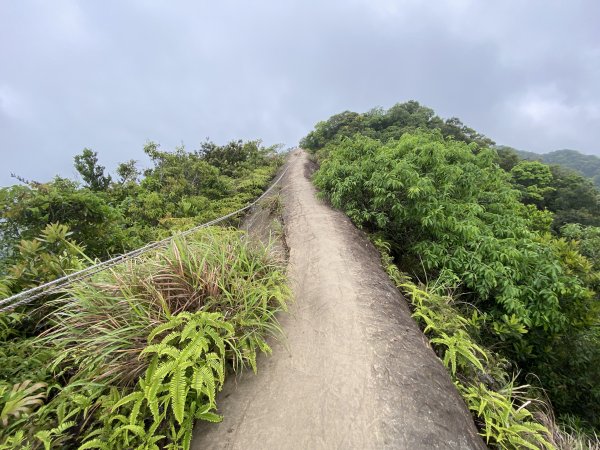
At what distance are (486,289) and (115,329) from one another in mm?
5248

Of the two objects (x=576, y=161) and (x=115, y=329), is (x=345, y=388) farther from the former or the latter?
(x=576, y=161)

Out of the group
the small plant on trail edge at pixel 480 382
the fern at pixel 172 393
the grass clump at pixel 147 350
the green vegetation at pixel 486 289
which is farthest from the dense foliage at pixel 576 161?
the fern at pixel 172 393

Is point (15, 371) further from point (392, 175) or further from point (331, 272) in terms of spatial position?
point (392, 175)

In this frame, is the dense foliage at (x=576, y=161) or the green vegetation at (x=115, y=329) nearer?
the green vegetation at (x=115, y=329)

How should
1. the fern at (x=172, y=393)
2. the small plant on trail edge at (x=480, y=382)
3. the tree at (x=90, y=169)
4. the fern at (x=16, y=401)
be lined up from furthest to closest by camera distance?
the tree at (x=90, y=169) < the small plant on trail edge at (x=480, y=382) < the fern at (x=172, y=393) < the fern at (x=16, y=401)

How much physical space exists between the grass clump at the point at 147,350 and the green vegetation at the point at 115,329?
1 cm

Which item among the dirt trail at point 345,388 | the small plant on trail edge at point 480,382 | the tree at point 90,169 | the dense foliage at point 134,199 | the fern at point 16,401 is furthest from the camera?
the tree at point 90,169

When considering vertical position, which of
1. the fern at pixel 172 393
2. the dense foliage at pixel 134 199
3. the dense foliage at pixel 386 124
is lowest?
the fern at pixel 172 393

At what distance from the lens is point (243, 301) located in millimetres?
2975

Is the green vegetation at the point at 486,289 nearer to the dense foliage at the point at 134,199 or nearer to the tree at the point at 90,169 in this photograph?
the dense foliage at the point at 134,199

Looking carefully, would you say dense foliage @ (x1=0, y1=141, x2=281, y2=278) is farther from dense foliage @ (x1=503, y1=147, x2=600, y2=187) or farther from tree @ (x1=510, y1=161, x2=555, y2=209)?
dense foliage @ (x1=503, y1=147, x2=600, y2=187)

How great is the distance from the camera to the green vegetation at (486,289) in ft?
10.2

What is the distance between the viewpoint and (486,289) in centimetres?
452

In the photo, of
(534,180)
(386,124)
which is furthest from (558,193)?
(386,124)
